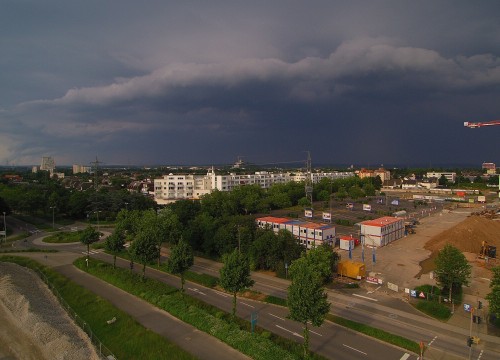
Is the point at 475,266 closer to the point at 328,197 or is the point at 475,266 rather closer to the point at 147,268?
the point at 147,268

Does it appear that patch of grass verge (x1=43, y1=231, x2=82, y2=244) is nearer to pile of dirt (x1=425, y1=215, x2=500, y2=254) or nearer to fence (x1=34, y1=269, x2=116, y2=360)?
fence (x1=34, y1=269, x2=116, y2=360)

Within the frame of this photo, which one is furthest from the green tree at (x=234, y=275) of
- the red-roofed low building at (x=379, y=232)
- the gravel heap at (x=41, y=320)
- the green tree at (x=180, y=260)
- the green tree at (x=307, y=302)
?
the red-roofed low building at (x=379, y=232)

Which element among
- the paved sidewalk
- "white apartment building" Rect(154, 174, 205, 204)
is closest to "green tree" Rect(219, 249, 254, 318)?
the paved sidewalk

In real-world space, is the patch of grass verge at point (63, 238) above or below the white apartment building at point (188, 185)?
below

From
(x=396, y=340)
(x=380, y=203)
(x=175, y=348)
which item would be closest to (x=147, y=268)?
(x=175, y=348)

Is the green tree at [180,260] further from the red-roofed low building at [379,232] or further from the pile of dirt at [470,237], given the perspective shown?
the pile of dirt at [470,237]

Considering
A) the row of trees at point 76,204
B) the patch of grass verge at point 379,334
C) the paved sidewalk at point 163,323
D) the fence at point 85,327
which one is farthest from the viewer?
the row of trees at point 76,204

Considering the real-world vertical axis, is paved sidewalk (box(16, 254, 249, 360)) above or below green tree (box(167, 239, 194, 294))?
below
